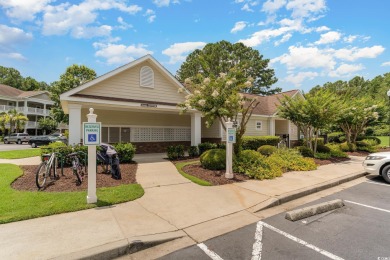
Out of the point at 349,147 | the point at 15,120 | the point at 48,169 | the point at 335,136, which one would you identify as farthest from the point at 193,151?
the point at 15,120

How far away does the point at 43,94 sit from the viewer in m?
44.4

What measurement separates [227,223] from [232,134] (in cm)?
389

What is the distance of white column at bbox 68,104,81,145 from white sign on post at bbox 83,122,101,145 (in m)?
6.08

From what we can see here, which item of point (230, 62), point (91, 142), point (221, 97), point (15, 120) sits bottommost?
point (91, 142)

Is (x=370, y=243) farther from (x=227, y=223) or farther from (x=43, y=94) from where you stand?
(x=43, y=94)

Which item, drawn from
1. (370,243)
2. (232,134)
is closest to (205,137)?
(232,134)

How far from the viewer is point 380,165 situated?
8312 mm

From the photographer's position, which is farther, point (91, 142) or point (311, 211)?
point (91, 142)

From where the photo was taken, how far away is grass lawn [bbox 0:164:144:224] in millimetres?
4570

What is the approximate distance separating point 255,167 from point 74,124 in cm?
844

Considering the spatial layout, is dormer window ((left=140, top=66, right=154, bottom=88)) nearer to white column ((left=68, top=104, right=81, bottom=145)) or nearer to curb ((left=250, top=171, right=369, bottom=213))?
white column ((left=68, top=104, right=81, bottom=145))

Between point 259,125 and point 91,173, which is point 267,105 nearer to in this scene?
point 259,125

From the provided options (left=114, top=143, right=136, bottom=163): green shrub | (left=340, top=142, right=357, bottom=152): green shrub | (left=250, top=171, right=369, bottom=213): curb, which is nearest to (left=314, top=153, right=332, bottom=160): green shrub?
(left=250, top=171, right=369, bottom=213): curb

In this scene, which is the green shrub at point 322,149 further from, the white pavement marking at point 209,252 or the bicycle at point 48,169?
the bicycle at point 48,169
